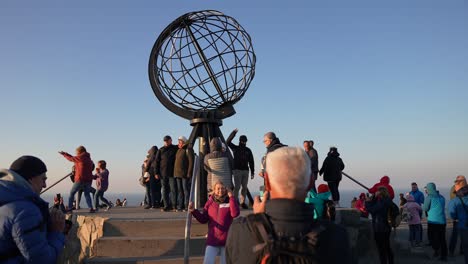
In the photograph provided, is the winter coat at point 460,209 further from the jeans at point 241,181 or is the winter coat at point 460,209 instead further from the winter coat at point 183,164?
the winter coat at point 183,164

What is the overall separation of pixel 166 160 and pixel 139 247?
10.8 feet

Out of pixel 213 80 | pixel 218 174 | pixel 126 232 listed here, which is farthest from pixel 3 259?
pixel 213 80

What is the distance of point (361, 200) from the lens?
44.4 ft

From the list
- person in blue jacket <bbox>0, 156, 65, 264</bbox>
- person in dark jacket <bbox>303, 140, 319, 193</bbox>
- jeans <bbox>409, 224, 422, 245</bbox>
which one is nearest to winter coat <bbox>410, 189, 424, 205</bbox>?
jeans <bbox>409, 224, 422, 245</bbox>

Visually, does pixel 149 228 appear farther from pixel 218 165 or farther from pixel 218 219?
pixel 218 219

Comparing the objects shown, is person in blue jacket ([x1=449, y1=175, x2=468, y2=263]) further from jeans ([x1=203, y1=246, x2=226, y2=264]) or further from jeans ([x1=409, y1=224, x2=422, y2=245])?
jeans ([x1=203, y1=246, x2=226, y2=264])

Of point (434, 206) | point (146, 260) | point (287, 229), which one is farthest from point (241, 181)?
point (287, 229)

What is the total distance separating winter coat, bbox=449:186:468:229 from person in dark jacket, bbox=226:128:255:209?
175 inches

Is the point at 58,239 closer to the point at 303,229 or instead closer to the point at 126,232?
the point at 303,229

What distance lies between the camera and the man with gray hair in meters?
1.79

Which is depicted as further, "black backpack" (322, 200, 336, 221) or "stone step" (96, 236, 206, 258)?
"stone step" (96, 236, 206, 258)

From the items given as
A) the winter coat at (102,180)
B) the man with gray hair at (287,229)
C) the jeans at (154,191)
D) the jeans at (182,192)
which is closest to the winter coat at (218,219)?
the man with gray hair at (287,229)

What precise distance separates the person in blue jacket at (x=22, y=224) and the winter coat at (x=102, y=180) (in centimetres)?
817

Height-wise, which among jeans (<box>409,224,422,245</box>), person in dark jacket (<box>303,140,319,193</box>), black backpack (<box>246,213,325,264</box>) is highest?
person in dark jacket (<box>303,140,319,193</box>)
